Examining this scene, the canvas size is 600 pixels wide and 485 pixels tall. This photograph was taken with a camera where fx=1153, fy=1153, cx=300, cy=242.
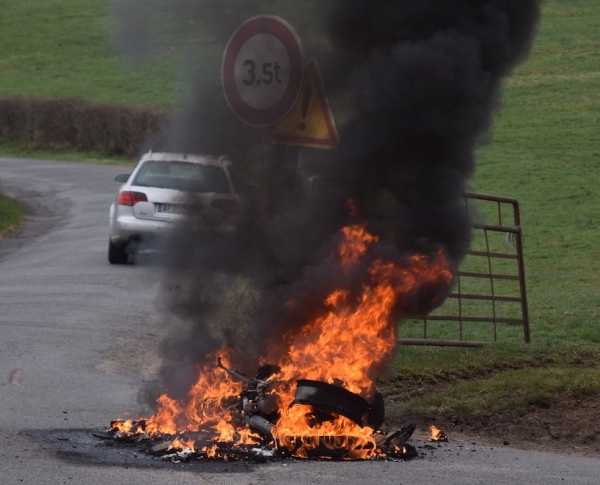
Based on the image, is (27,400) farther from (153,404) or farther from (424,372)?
(424,372)

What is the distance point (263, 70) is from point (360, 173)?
1000 millimetres

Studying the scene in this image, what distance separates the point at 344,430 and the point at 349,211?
165 centimetres

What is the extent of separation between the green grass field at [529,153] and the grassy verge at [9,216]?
159 inches

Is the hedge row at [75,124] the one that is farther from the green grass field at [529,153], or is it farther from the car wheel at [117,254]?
the car wheel at [117,254]

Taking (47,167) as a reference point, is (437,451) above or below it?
below

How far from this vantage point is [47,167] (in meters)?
35.2

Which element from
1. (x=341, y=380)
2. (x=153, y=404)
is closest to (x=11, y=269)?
(x=153, y=404)

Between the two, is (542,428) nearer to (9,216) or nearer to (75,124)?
(9,216)

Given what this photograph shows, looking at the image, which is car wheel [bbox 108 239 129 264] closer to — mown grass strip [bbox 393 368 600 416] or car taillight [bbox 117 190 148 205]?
car taillight [bbox 117 190 148 205]

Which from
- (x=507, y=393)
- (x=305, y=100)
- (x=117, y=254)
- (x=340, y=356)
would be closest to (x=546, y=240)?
(x=117, y=254)

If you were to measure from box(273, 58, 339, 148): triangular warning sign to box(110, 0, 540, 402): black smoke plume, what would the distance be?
46cm

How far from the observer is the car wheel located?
55.0 feet

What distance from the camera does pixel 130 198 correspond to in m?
16.8

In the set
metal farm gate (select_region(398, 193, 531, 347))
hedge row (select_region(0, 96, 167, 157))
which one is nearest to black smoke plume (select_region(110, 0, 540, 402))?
metal farm gate (select_region(398, 193, 531, 347))
